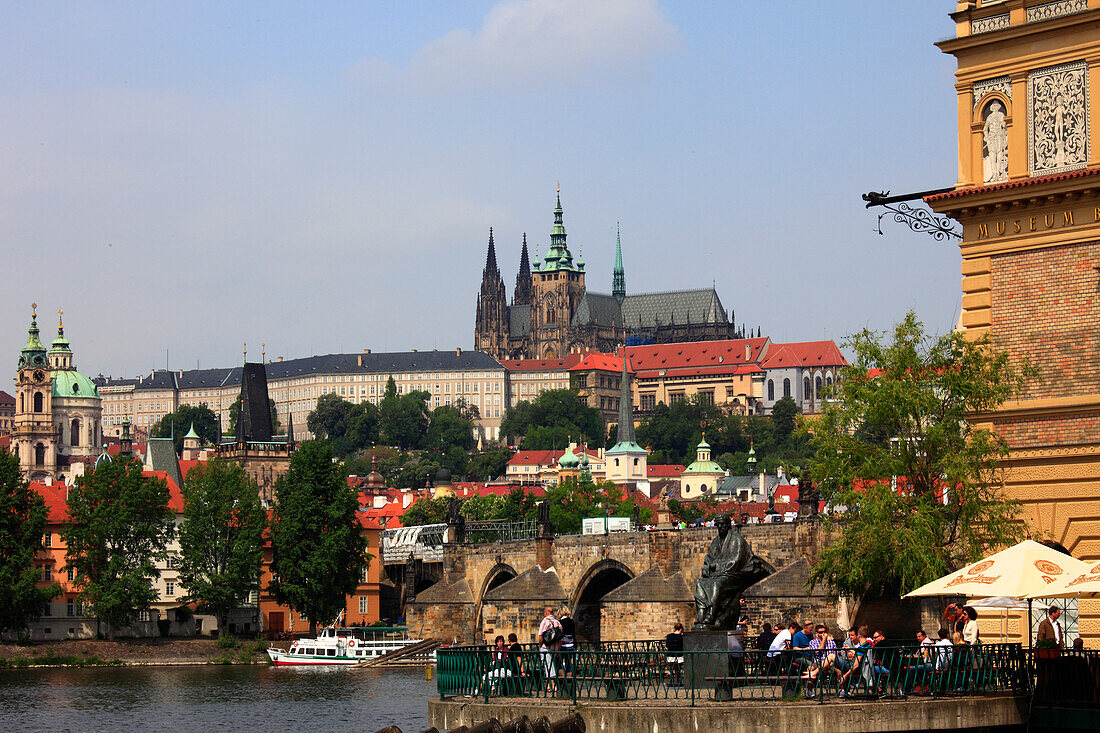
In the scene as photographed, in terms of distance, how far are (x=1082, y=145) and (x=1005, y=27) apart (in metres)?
2.34

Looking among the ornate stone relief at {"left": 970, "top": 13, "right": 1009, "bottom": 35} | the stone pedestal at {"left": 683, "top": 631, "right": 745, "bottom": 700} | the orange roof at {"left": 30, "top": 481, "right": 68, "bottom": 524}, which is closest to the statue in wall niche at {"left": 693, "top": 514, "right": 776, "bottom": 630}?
the stone pedestal at {"left": 683, "top": 631, "right": 745, "bottom": 700}

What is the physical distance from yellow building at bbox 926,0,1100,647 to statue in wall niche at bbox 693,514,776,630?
17.5ft

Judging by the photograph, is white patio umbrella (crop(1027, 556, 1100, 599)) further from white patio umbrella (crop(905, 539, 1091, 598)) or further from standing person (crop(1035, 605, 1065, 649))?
standing person (crop(1035, 605, 1065, 649))

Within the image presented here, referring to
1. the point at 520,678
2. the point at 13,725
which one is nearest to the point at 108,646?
the point at 13,725

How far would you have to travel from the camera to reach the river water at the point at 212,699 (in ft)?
174

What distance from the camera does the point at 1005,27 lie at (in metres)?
28.0

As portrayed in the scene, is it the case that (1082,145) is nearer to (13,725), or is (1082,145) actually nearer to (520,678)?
(520,678)

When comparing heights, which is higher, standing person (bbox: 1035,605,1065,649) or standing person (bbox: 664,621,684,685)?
standing person (bbox: 1035,605,1065,649)

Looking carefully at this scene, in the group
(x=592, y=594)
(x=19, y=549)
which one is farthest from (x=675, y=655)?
(x=19, y=549)

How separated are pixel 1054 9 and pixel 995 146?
7.41 ft

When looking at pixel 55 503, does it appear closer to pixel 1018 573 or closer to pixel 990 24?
pixel 990 24

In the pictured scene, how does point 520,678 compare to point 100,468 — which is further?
point 100,468

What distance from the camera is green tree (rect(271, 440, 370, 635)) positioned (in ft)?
291

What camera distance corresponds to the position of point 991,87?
91.9ft
